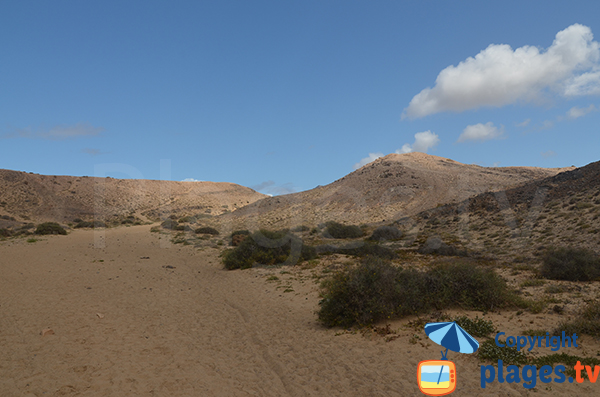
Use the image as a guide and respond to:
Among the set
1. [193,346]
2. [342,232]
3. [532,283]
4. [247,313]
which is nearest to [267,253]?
[247,313]

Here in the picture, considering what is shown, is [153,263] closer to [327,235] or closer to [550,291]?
[327,235]

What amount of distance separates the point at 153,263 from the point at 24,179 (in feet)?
244

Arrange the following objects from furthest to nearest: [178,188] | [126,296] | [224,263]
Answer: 1. [178,188]
2. [224,263]
3. [126,296]

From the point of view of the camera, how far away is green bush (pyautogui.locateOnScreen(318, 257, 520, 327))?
33.5 feet

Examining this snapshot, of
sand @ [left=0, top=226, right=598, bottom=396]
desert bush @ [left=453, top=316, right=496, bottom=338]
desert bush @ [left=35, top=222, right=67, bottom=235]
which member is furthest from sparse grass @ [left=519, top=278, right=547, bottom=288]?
desert bush @ [left=35, top=222, right=67, bottom=235]

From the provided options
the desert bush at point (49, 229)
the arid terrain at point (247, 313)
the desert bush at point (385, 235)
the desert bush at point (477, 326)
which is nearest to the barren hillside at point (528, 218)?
the arid terrain at point (247, 313)

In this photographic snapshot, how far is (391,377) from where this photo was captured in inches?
279

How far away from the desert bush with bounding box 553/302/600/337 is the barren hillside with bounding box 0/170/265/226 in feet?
231

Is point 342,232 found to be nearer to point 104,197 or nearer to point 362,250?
point 362,250

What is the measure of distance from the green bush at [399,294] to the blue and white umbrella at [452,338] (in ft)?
4.84

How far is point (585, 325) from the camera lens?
7883mm

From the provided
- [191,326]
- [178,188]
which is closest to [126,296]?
[191,326]

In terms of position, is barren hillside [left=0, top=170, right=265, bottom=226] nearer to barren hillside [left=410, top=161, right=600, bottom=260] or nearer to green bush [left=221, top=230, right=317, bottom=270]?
green bush [left=221, top=230, right=317, bottom=270]

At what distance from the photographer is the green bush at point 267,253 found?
21422mm
